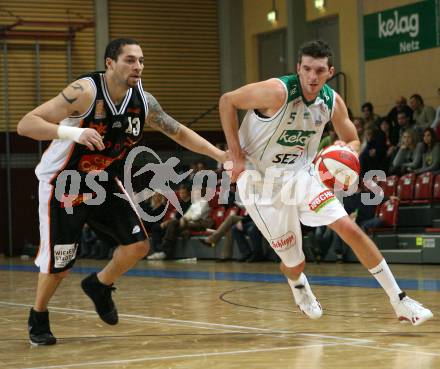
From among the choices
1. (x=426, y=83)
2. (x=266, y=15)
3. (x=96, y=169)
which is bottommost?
(x=96, y=169)

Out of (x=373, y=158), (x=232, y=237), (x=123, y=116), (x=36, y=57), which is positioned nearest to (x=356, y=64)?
(x=373, y=158)

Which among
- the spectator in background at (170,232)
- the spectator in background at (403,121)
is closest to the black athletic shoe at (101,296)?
the spectator in background at (403,121)

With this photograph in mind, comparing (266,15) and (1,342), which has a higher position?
(266,15)

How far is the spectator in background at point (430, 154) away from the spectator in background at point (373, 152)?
1.05 metres

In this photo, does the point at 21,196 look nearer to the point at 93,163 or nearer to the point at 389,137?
the point at 389,137

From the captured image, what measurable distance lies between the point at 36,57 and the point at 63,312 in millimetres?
14141

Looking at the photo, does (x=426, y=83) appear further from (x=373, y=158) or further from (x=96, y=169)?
(x=96, y=169)

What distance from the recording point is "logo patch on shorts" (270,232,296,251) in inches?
265

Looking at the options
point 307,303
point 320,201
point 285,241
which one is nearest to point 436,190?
point 307,303

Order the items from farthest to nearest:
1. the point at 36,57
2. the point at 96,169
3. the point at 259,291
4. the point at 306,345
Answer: the point at 36,57, the point at 259,291, the point at 96,169, the point at 306,345

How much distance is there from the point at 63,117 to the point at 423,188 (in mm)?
9868

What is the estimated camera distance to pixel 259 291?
32.9ft

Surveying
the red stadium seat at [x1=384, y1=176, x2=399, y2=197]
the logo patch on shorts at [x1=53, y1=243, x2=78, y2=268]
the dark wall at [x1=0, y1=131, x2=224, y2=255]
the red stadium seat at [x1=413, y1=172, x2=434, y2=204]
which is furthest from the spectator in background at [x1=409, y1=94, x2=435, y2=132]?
the logo patch on shorts at [x1=53, y1=243, x2=78, y2=268]

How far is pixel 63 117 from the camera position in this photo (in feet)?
19.4
